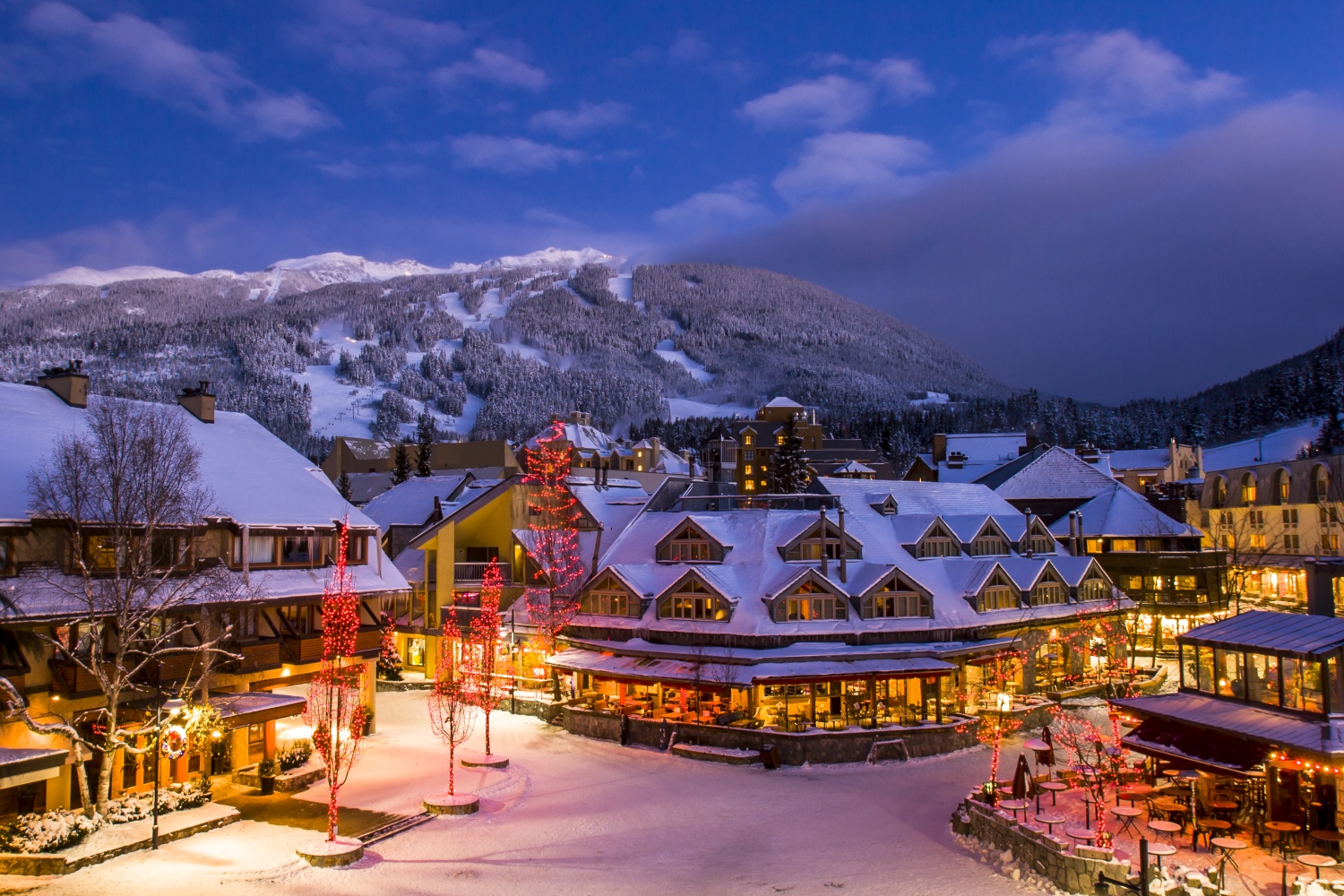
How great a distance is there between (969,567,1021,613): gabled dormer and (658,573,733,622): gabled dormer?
1192 centimetres

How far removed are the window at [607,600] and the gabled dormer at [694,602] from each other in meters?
1.91

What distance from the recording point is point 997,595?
4034 centimetres

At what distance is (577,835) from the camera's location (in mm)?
23219

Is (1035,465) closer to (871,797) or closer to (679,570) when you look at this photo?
(679,570)

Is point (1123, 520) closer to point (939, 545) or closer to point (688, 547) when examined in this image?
point (939, 545)

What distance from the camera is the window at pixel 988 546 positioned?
43.8 meters

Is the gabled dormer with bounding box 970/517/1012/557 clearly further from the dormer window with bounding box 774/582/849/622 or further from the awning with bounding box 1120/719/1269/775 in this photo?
the awning with bounding box 1120/719/1269/775

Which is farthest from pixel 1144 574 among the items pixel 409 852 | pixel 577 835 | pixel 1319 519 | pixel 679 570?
pixel 409 852

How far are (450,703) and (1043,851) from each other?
18.2 meters

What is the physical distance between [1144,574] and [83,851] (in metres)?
53.2

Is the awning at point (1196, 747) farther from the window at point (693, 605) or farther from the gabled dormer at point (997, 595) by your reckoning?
the window at point (693, 605)

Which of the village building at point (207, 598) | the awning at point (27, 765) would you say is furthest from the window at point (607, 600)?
the awning at point (27, 765)

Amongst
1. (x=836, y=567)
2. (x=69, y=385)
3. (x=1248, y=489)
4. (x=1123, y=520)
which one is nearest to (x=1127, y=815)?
(x=836, y=567)

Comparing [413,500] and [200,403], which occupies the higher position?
[200,403]
